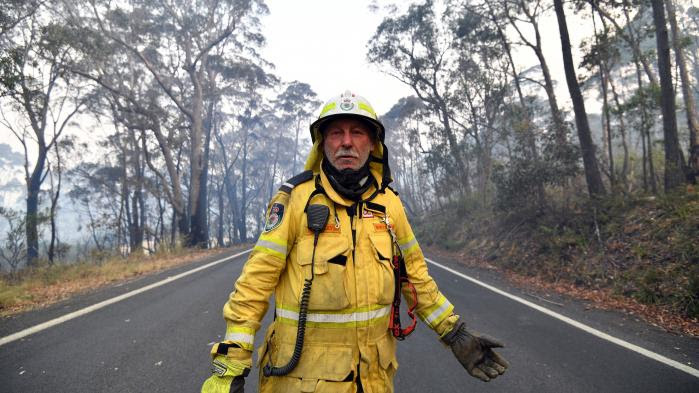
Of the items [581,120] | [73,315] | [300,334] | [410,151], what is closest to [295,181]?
[300,334]

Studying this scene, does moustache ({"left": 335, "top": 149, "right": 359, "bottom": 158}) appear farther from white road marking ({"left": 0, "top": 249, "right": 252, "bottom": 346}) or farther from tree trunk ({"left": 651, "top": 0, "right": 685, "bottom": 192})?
tree trunk ({"left": 651, "top": 0, "right": 685, "bottom": 192})

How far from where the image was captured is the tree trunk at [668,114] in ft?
28.9

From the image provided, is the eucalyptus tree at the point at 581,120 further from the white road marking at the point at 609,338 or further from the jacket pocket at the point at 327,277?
the jacket pocket at the point at 327,277

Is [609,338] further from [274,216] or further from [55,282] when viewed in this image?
[55,282]

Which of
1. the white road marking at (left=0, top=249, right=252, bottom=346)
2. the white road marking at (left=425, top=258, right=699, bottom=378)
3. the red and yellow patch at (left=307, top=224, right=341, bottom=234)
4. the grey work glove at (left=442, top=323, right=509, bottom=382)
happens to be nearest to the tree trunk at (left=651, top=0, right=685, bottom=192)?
the white road marking at (left=425, top=258, right=699, bottom=378)

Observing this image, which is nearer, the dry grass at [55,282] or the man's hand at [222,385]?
the man's hand at [222,385]

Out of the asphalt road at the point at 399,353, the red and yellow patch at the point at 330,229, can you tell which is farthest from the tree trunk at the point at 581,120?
the red and yellow patch at the point at 330,229

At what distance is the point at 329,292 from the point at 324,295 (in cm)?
3

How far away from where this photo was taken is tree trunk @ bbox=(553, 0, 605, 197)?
33.0 feet

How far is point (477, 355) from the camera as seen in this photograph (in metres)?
2.04

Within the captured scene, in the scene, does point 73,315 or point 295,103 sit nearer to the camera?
point 73,315

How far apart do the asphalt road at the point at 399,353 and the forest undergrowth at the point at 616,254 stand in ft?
2.89

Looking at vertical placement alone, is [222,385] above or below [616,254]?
above

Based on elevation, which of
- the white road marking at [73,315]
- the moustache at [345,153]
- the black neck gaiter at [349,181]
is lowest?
the white road marking at [73,315]
